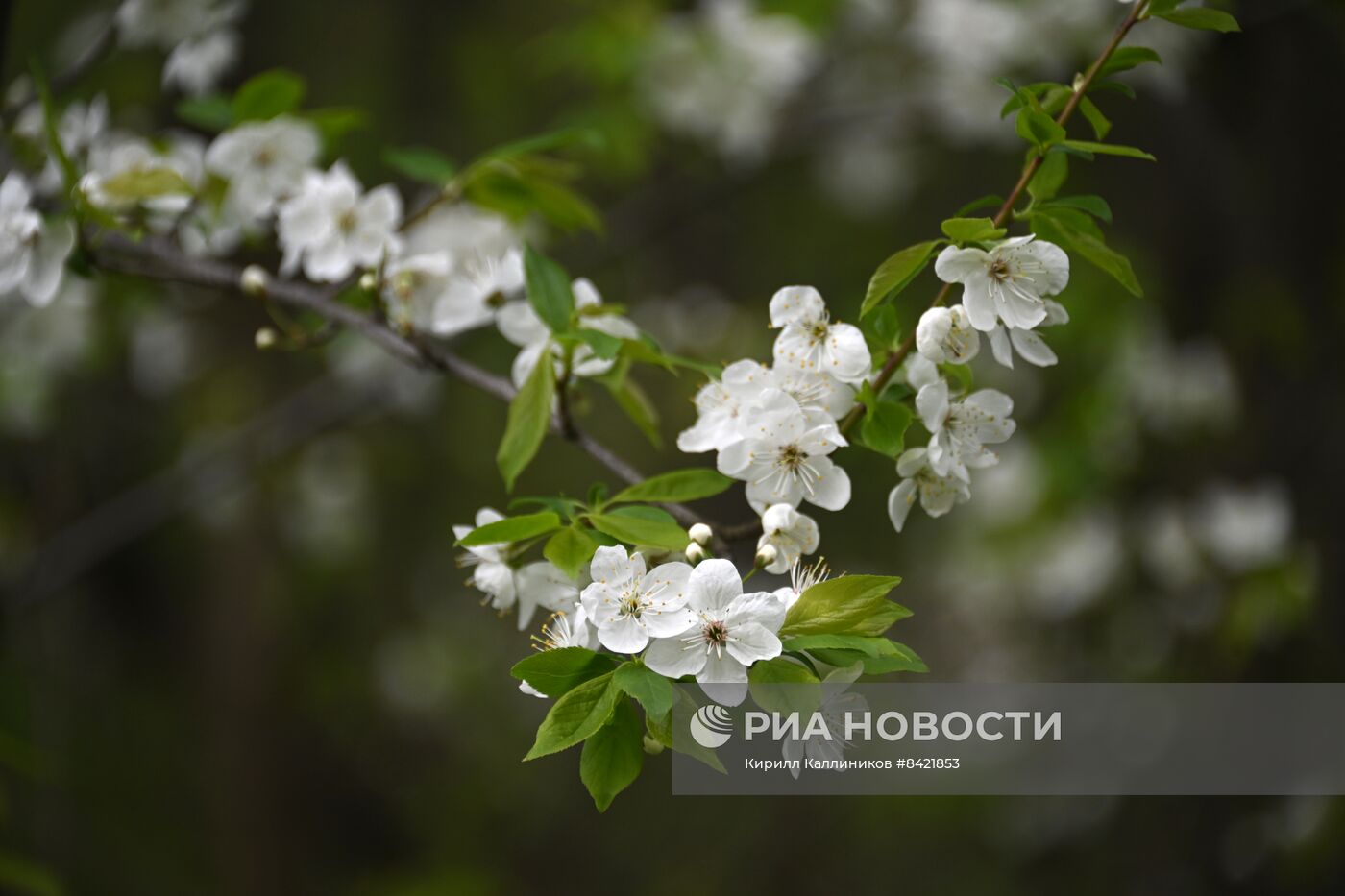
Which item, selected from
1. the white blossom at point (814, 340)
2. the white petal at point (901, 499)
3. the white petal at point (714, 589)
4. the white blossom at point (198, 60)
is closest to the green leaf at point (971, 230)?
the white blossom at point (814, 340)

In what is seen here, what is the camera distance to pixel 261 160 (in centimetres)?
157

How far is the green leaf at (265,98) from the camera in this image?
1.54 meters

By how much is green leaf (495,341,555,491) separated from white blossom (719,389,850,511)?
0.69 ft

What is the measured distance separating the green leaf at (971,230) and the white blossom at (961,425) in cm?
15

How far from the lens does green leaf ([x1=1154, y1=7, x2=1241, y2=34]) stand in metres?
0.99

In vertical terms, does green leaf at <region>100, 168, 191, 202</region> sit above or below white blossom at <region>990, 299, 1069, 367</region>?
above

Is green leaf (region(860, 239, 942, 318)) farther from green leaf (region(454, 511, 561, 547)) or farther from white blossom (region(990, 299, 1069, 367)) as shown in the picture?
green leaf (region(454, 511, 561, 547))

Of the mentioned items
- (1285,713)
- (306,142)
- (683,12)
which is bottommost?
(1285,713)

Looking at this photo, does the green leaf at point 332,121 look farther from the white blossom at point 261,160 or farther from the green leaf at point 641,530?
the green leaf at point 641,530

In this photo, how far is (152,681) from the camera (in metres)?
4.61

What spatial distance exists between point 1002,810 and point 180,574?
3.67m

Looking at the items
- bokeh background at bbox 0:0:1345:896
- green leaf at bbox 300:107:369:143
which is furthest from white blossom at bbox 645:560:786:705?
bokeh background at bbox 0:0:1345:896

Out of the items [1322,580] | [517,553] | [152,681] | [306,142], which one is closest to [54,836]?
[152,681]

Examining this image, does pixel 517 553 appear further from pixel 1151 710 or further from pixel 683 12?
pixel 1151 710
